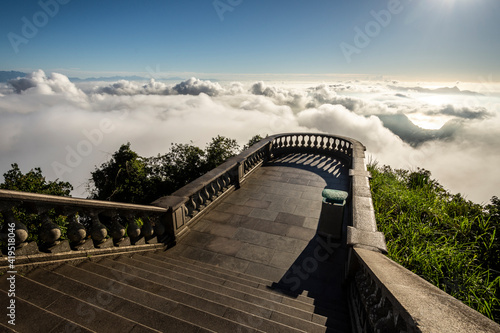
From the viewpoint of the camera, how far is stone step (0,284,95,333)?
2207 mm

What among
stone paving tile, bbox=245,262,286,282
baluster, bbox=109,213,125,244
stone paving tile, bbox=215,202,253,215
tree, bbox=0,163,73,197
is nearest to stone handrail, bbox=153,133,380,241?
stone paving tile, bbox=215,202,253,215

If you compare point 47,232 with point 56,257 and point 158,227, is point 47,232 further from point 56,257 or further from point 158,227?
point 158,227

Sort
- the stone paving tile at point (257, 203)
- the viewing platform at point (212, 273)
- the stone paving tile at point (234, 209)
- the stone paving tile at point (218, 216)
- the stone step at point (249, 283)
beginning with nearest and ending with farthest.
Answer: the viewing platform at point (212, 273) < the stone step at point (249, 283) < the stone paving tile at point (218, 216) < the stone paving tile at point (234, 209) < the stone paving tile at point (257, 203)

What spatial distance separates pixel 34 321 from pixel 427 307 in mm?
3483

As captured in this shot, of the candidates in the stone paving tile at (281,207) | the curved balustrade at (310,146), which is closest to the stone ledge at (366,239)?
the stone paving tile at (281,207)

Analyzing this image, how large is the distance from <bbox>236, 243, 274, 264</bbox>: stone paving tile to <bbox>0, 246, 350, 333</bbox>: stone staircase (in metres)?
0.80

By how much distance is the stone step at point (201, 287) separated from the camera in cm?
333

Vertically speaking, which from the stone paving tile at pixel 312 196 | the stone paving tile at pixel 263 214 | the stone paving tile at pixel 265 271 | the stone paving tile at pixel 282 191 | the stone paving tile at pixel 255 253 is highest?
the stone paving tile at pixel 282 191

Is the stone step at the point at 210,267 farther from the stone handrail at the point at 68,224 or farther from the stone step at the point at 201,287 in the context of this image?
the stone step at the point at 201,287

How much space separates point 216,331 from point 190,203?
148 inches

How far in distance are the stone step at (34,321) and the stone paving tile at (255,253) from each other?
3258 mm

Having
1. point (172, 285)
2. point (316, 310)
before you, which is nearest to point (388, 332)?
point (316, 310)

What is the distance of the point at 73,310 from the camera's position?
2559 millimetres

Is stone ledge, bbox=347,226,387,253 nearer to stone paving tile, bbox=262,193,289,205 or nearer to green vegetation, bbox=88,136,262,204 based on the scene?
stone paving tile, bbox=262,193,289,205
